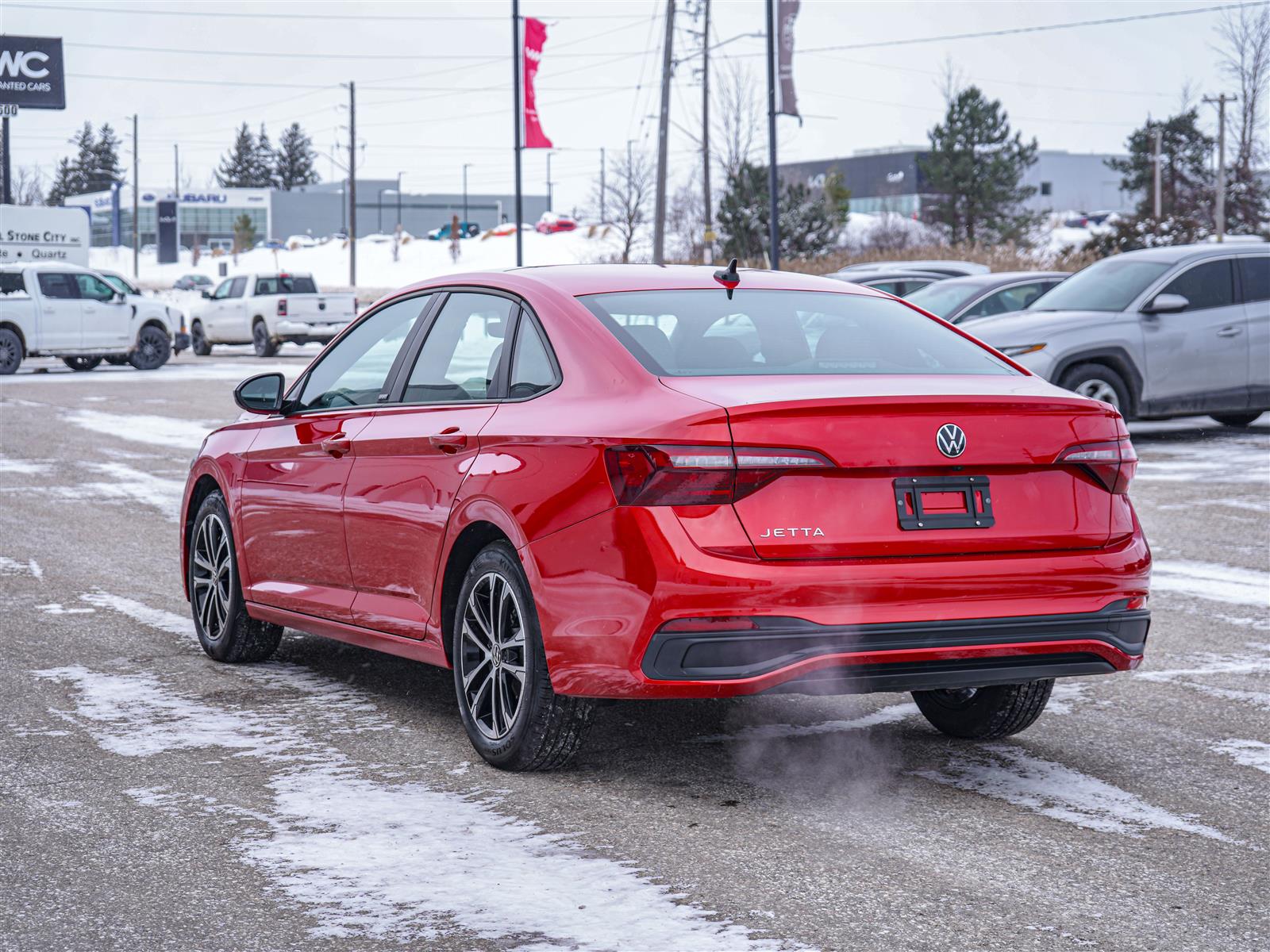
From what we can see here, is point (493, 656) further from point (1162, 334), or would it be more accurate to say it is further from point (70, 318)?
point (70, 318)

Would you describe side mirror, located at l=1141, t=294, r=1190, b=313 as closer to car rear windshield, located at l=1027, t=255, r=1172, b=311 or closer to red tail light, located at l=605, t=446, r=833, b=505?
car rear windshield, located at l=1027, t=255, r=1172, b=311

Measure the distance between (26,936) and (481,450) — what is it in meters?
2.05

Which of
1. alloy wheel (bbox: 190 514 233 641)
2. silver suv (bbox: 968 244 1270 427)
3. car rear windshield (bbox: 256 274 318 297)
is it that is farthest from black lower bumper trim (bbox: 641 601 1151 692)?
car rear windshield (bbox: 256 274 318 297)

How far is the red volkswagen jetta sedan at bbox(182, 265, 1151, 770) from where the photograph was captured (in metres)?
4.57

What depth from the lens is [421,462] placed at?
18.5 ft

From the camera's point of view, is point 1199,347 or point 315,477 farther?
point 1199,347

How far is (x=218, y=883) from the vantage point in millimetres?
4191

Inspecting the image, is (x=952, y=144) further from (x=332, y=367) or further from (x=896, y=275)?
(x=332, y=367)

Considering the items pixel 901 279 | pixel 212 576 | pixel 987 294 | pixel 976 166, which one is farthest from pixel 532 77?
pixel 976 166

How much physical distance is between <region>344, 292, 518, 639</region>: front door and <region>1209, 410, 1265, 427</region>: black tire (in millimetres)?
13268

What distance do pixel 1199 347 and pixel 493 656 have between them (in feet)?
40.3

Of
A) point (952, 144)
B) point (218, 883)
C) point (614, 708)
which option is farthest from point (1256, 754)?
point (952, 144)

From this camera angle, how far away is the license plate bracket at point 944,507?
469cm

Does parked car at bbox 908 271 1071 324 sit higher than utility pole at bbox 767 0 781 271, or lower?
lower
